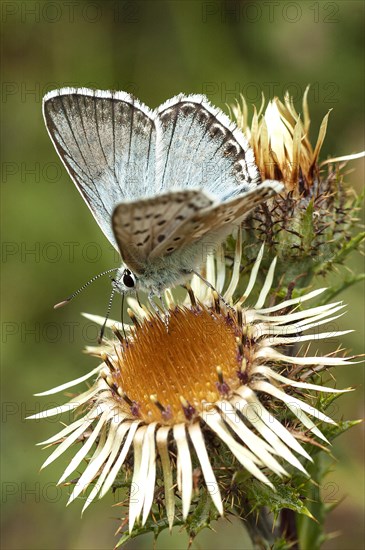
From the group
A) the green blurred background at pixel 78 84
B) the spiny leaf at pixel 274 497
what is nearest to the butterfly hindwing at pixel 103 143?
the spiny leaf at pixel 274 497

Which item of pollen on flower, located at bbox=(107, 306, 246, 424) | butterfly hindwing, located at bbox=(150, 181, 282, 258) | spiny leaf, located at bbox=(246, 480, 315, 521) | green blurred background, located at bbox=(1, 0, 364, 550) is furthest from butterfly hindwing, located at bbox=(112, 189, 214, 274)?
green blurred background, located at bbox=(1, 0, 364, 550)

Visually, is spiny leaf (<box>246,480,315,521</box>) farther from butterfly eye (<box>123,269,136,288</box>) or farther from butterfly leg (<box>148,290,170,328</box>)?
butterfly eye (<box>123,269,136,288</box>)

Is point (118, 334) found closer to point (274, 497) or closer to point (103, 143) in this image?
point (103, 143)

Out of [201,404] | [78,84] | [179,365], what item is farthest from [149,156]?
[78,84]

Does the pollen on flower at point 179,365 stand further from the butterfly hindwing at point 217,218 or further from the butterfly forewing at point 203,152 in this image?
the butterfly forewing at point 203,152

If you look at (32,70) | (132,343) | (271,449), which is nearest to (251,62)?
(32,70)

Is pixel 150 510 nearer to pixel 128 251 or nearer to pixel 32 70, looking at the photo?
pixel 128 251
